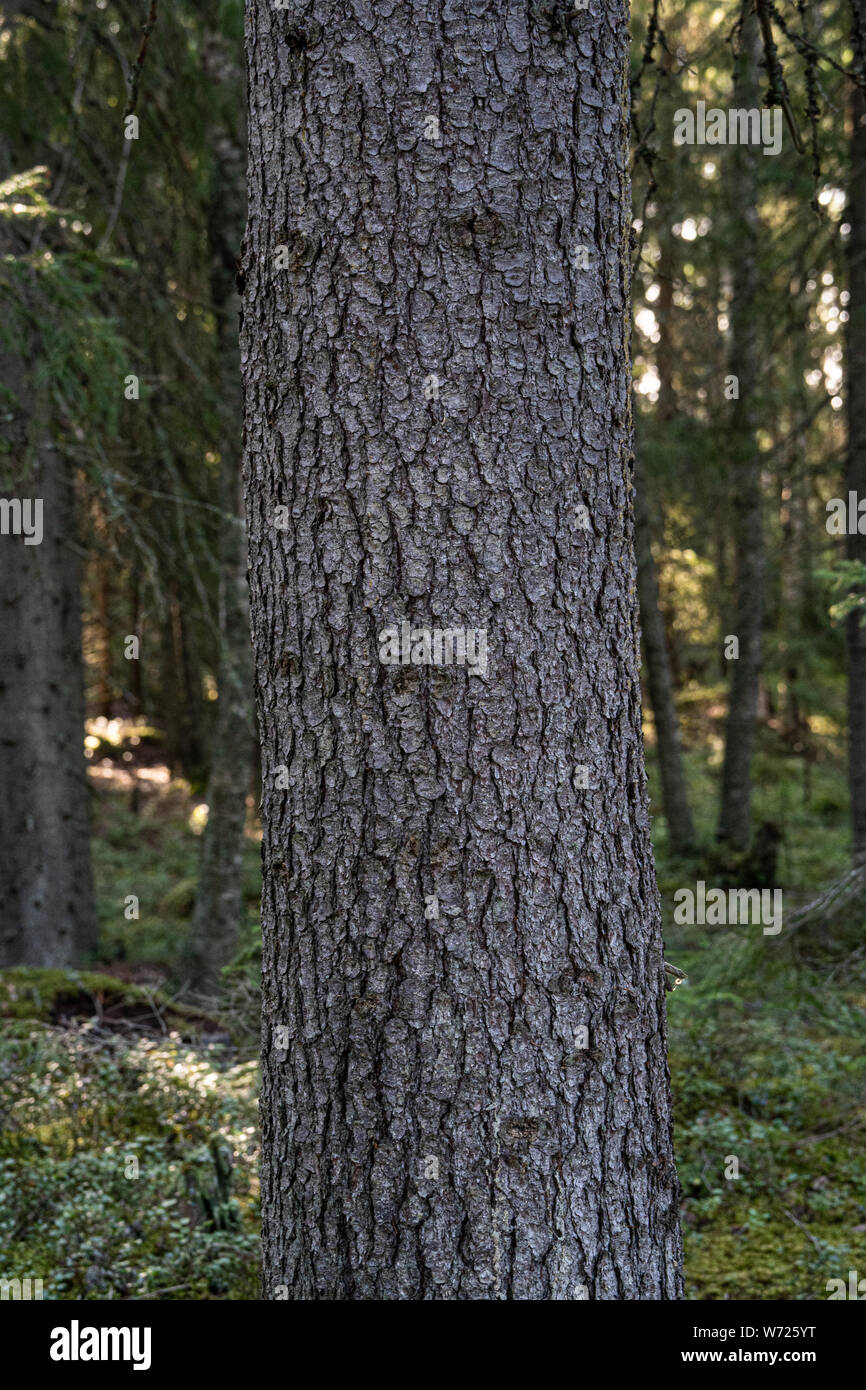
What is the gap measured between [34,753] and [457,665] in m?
6.12

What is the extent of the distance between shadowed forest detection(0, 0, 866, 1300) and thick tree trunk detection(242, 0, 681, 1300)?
33 centimetres

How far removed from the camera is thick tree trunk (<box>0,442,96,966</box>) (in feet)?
23.5

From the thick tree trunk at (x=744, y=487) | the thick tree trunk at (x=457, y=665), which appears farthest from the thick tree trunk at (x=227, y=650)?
the thick tree trunk at (x=457, y=665)

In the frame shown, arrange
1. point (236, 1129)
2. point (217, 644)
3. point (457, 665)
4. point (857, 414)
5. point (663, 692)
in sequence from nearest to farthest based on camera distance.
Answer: point (457, 665) < point (236, 1129) < point (857, 414) < point (217, 644) < point (663, 692)

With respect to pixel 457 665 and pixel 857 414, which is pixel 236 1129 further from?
pixel 857 414

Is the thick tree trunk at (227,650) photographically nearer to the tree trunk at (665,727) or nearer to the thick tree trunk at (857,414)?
the thick tree trunk at (857,414)

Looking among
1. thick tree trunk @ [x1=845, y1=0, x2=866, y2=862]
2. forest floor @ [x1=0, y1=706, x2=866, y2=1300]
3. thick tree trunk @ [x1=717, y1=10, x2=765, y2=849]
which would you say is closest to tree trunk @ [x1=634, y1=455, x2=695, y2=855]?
thick tree trunk @ [x1=717, y1=10, x2=765, y2=849]

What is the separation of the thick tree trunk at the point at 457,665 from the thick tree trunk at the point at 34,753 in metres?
5.50

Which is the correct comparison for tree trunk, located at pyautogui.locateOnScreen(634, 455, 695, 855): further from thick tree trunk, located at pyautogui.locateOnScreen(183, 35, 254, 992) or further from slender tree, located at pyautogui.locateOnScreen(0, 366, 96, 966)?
slender tree, located at pyautogui.locateOnScreen(0, 366, 96, 966)

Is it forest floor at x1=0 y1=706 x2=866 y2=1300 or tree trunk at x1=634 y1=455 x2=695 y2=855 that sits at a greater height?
tree trunk at x1=634 y1=455 x2=695 y2=855

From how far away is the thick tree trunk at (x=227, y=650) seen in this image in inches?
290

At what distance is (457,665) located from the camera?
72.2 inches

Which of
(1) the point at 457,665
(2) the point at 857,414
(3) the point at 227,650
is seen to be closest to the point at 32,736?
(3) the point at 227,650

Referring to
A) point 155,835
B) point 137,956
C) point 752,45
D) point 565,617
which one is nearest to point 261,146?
point 565,617
